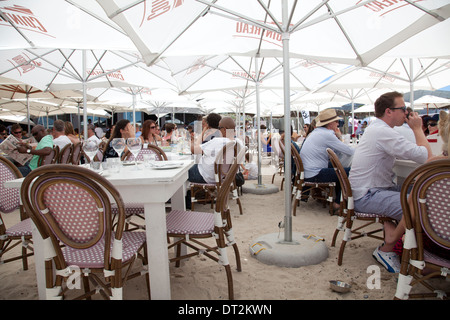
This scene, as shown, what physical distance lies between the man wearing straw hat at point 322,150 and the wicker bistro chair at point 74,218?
3.28 meters

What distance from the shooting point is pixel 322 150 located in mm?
4379

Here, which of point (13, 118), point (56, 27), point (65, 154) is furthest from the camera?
point (13, 118)

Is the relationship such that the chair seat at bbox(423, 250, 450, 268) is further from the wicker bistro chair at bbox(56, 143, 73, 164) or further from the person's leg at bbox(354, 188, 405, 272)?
the wicker bistro chair at bbox(56, 143, 73, 164)

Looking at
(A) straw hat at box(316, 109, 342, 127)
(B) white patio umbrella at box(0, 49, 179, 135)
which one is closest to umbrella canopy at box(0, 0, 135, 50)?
(B) white patio umbrella at box(0, 49, 179, 135)

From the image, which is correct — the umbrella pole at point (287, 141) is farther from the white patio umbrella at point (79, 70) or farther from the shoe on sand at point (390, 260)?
the white patio umbrella at point (79, 70)

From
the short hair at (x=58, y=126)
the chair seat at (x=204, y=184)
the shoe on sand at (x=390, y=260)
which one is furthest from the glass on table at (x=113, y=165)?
the short hair at (x=58, y=126)

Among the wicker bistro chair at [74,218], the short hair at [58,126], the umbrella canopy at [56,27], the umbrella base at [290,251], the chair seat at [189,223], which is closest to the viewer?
the wicker bistro chair at [74,218]

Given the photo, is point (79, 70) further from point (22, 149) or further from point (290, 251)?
point (290, 251)

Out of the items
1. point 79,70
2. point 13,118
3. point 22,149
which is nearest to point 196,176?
point 22,149

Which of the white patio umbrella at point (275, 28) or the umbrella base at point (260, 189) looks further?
the umbrella base at point (260, 189)

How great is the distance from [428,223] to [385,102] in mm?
1448

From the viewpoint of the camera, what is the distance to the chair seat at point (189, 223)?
205 centimetres

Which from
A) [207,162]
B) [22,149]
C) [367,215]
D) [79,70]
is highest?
[79,70]

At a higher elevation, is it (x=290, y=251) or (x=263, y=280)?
(x=290, y=251)
